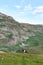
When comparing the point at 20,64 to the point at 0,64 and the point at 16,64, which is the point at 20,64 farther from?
the point at 0,64

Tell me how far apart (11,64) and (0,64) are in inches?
101

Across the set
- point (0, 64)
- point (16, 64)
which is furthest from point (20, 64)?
point (0, 64)

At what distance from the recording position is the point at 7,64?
50.6 metres

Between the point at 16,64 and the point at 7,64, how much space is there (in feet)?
6.88

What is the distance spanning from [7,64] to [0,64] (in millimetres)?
1705

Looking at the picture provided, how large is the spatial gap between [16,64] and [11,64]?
117cm

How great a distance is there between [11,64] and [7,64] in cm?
93

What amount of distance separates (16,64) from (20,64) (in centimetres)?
93

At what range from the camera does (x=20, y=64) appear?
50531mm

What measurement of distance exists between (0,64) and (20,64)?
15.1 feet

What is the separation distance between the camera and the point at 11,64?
50594mm
